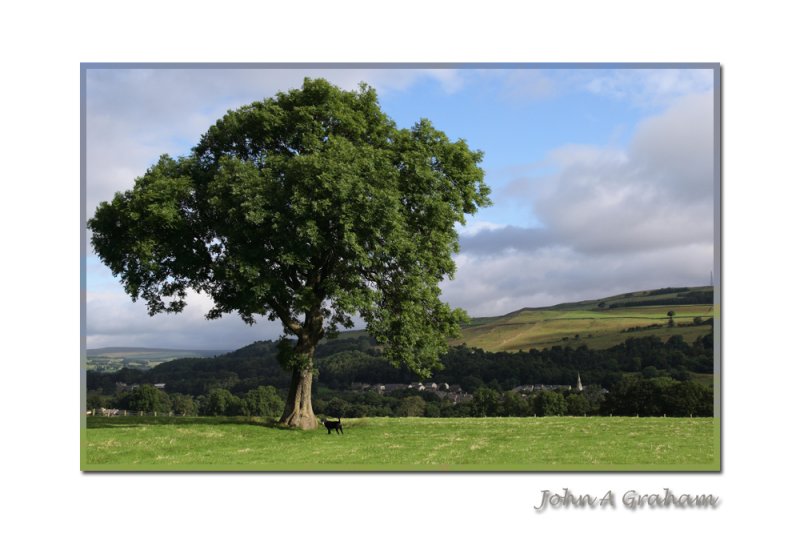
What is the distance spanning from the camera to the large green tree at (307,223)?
23031 millimetres

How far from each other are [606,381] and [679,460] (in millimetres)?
11821

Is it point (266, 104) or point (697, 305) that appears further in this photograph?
point (266, 104)

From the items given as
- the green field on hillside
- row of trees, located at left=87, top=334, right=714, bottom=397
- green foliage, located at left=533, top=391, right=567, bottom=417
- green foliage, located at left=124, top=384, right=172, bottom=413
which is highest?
the green field on hillside

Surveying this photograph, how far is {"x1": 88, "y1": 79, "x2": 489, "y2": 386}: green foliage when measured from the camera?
23016 millimetres

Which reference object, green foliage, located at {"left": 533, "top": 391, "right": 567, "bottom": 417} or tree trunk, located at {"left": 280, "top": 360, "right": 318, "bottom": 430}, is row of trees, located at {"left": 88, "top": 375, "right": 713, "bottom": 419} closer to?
green foliage, located at {"left": 533, "top": 391, "right": 567, "bottom": 417}

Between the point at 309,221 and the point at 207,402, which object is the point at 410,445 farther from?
the point at 207,402

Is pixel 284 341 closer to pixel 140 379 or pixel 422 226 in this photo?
pixel 140 379

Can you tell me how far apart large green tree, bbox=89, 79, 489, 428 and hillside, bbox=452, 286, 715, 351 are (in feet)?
11.0

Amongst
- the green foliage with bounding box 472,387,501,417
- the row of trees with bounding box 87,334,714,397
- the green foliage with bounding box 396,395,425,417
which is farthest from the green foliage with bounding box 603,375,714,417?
the green foliage with bounding box 396,395,425,417

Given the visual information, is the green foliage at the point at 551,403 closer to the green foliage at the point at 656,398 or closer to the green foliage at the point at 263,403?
the green foliage at the point at 656,398

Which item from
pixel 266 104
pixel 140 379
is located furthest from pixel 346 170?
pixel 140 379

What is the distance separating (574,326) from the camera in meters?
30.8

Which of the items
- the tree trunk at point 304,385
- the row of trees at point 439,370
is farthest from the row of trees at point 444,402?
the tree trunk at point 304,385

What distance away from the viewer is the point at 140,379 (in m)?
25.7
